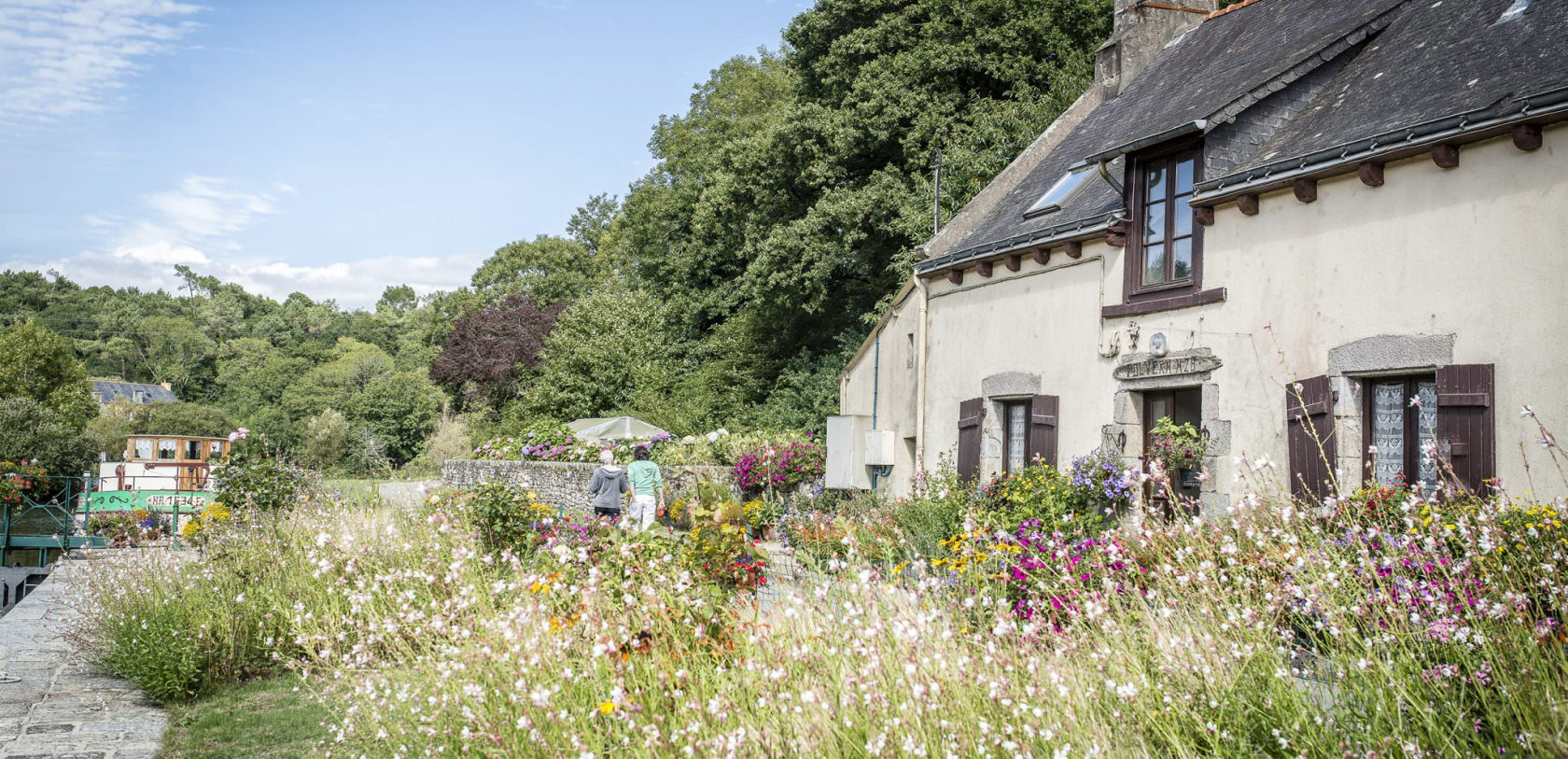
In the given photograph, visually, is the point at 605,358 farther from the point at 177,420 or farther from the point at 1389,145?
the point at 177,420

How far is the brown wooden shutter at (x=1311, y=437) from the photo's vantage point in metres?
8.27

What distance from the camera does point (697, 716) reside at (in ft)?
13.0

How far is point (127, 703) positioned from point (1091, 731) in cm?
653

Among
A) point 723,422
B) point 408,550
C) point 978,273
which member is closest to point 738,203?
point 723,422

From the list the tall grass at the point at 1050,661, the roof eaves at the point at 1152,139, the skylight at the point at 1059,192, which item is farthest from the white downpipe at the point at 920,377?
the tall grass at the point at 1050,661

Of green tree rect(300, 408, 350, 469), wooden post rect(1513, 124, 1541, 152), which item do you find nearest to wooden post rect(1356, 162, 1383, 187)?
wooden post rect(1513, 124, 1541, 152)

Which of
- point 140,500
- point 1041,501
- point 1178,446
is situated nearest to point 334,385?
point 140,500

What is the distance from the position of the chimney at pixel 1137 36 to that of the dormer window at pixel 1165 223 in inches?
169

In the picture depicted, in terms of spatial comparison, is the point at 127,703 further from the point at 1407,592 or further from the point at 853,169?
the point at 853,169

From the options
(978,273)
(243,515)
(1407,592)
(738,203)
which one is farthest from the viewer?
(738,203)

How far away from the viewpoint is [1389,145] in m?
7.85

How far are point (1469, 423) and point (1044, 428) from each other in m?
4.69

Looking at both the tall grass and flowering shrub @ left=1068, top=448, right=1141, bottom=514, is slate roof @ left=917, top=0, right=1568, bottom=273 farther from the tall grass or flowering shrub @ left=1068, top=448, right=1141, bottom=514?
the tall grass

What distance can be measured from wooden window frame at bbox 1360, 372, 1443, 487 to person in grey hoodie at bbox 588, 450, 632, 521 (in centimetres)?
750
